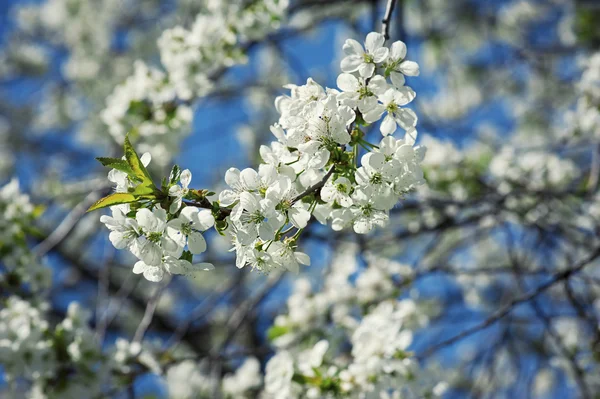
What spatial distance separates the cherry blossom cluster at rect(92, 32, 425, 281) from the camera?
123 cm

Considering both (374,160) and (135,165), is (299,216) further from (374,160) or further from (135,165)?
(135,165)

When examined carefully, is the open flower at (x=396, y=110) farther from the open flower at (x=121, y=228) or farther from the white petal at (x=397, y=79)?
the open flower at (x=121, y=228)

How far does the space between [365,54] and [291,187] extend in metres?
0.41

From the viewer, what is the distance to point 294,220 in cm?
125

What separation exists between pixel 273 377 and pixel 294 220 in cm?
104

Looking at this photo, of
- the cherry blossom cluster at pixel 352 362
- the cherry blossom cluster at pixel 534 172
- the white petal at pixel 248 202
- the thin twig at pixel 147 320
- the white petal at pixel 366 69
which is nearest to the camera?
the white petal at pixel 248 202

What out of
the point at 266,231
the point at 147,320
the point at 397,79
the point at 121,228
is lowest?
the point at 266,231

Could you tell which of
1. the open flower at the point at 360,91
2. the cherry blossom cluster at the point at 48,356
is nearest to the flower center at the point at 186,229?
the open flower at the point at 360,91

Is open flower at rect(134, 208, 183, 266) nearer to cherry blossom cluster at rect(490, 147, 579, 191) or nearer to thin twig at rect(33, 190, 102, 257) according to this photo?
thin twig at rect(33, 190, 102, 257)

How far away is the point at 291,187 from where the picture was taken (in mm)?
1268

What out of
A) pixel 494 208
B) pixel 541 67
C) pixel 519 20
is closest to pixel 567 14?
pixel 519 20

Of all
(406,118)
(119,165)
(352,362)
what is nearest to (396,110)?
(406,118)

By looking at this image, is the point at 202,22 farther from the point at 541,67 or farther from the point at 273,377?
the point at 541,67

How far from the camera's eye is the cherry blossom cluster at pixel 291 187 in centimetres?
123
